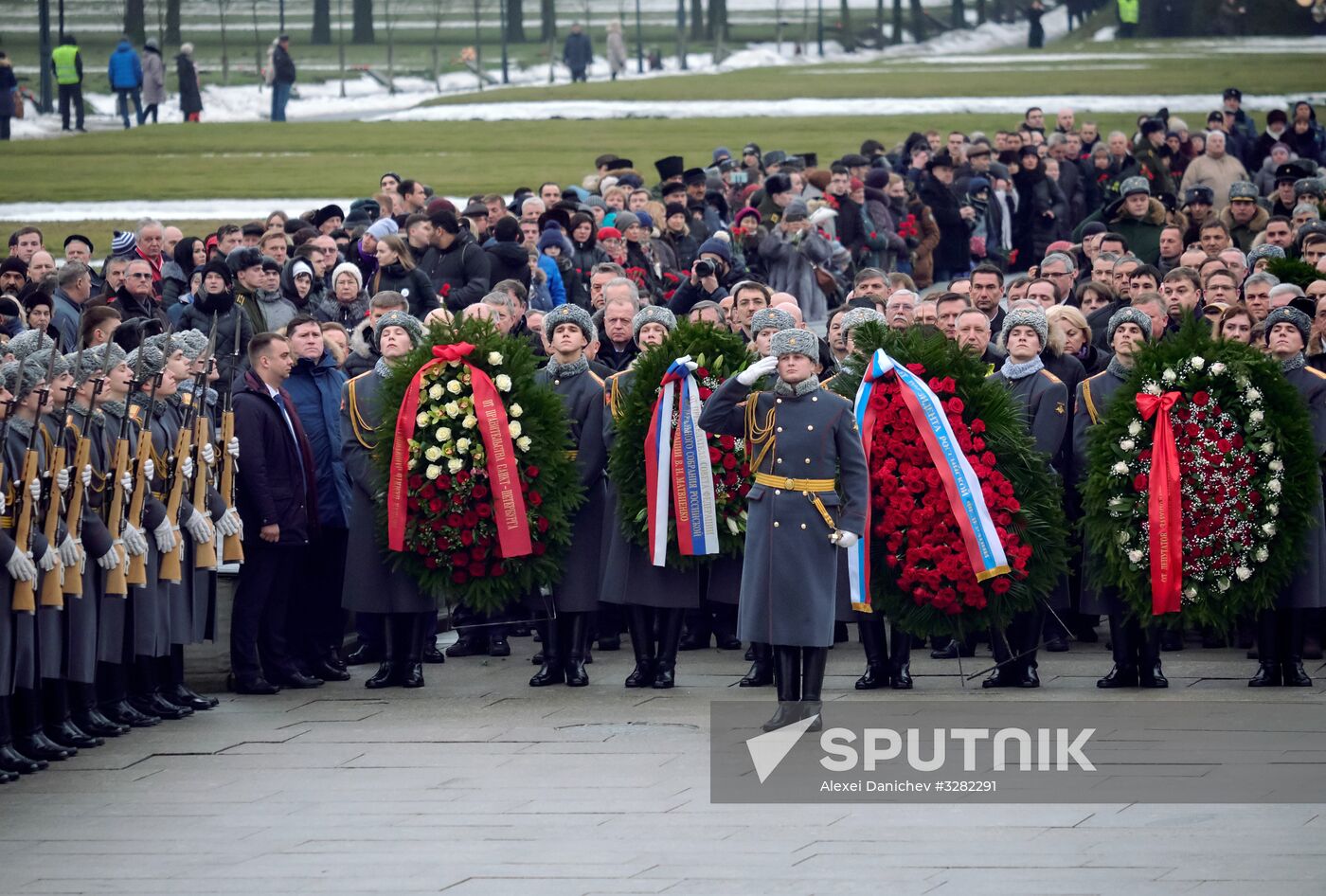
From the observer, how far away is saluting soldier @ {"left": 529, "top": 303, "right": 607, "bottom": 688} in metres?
12.0

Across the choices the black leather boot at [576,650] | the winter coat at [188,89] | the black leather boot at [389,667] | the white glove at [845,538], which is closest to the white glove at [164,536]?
the black leather boot at [389,667]

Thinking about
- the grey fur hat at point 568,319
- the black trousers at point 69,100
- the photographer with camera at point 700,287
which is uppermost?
the black trousers at point 69,100

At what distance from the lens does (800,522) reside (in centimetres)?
1046

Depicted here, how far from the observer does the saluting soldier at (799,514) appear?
10422 mm

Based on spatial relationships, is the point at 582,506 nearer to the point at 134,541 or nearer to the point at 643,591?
the point at 643,591

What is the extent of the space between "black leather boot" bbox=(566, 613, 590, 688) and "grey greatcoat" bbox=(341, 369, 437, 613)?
32.6 inches

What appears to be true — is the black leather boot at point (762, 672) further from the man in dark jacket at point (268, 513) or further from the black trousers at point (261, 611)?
the black trousers at point (261, 611)

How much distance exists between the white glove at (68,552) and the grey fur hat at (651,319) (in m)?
3.94

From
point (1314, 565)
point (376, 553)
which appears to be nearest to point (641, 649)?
point (376, 553)

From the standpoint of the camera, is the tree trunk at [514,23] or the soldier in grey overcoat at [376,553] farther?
the tree trunk at [514,23]

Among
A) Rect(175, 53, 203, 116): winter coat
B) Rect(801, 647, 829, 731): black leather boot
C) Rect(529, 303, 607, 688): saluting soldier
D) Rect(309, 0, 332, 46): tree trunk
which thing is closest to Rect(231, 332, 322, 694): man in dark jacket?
Rect(529, 303, 607, 688): saluting soldier

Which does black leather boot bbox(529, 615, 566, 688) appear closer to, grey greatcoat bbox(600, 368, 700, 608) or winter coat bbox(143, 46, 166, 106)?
grey greatcoat bbox(600, 368, 700, 608)

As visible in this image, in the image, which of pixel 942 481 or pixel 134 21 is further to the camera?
pixel 134 21

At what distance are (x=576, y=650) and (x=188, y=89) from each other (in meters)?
37.4
